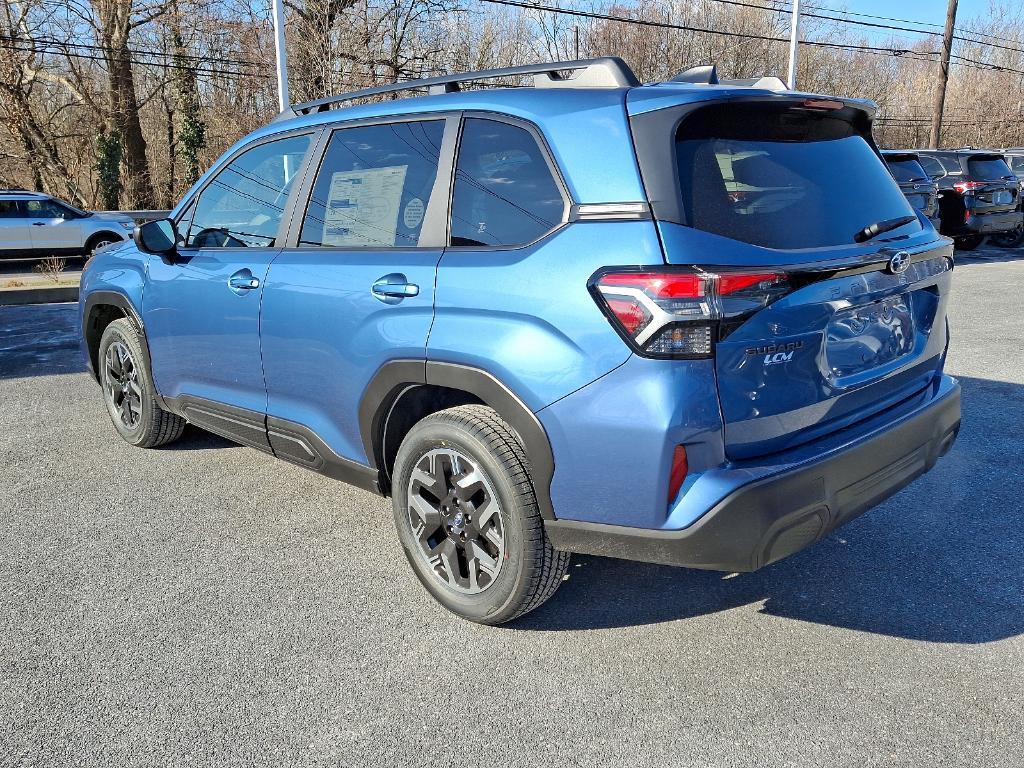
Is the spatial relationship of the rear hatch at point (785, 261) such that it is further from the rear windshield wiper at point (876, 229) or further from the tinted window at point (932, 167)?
the tinted window at point (932, 167)

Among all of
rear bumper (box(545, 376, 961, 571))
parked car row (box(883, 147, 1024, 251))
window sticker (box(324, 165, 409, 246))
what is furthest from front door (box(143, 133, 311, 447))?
parked car row (box(883, 147, 1024, 251))

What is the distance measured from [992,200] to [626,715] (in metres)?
16.4

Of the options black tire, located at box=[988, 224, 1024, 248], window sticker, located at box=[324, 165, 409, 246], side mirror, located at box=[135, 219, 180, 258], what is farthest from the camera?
black tire, located at box=[988, 224, 1024, 248]

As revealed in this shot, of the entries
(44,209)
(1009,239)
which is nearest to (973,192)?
(1009,239)

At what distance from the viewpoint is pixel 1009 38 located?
162 feet

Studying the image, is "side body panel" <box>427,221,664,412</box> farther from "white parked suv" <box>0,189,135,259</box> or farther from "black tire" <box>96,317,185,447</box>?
"white parked suv" <box>0,189,135,259</box>

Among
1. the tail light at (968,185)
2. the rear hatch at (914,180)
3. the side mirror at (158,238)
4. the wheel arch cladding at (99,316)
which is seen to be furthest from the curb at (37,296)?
the tail light at (968,185)

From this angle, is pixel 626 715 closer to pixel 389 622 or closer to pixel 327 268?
pixel 389 622

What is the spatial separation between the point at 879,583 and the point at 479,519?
1.65 m

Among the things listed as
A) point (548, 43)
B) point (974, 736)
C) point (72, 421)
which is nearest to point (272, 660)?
point (974, 736)

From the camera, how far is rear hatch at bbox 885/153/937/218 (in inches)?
536

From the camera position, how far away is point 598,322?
2461 millimetres

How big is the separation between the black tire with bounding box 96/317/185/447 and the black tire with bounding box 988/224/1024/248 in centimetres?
1772

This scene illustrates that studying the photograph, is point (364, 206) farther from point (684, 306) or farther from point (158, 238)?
point (684, 306)
